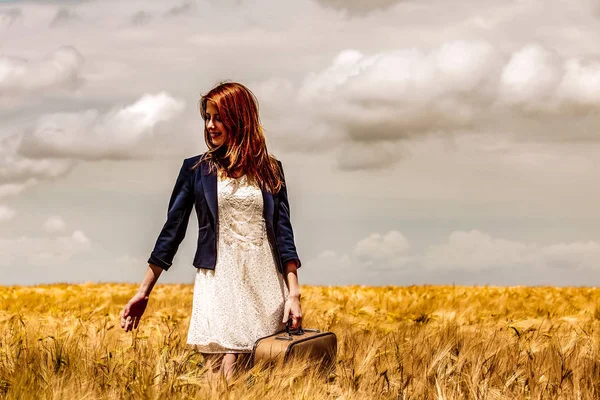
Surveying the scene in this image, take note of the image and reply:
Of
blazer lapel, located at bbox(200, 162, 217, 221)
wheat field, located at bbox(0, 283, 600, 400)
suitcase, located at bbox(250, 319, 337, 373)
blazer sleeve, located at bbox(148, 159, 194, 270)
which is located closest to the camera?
wheat field, located at bbox(0, 283, 600, 400)

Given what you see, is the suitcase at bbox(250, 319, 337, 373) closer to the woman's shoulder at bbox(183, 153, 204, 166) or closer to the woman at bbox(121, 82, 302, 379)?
the woman at bbox(121, 82, 302, 379)

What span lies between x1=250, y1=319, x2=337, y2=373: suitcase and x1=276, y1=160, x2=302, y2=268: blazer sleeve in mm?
339

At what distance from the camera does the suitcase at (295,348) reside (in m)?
3.88

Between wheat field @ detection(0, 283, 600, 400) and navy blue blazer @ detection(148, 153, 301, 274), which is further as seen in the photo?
navy blue blazer @ detection(148, 153, 301, 274)

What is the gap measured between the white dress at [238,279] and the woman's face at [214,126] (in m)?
0.19

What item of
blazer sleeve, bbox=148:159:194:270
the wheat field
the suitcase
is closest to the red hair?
blazer sleeve, bbox=148:159:194:270

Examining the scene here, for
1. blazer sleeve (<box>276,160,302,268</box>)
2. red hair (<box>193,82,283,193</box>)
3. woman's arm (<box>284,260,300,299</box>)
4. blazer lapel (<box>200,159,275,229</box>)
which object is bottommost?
woman's arm (<box>284,260,300,299</box>)

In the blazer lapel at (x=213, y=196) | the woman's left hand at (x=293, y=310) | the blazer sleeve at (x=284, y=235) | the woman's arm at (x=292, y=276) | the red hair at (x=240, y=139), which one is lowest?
the woman's left hand at (x=293, y=310)

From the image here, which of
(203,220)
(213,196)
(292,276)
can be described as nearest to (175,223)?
(203,220)

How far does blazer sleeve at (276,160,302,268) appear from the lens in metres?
4.14

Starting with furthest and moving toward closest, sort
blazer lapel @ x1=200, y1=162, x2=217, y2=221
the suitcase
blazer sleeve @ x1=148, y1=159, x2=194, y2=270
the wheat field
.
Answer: blazer sleeve @ x1=148, y1=159, x2=194, y2=270 → blazer lapel @ x1=200, y1=162, x2=217, y2=221 → the suitcase → the wheat field

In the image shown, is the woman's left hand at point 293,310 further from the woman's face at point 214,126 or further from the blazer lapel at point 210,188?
the woman's face at point 214,126

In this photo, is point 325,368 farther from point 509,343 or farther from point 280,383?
point 509,343

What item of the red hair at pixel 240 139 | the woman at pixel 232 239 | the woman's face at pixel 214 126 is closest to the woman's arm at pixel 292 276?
the woman at pixel 232 239
